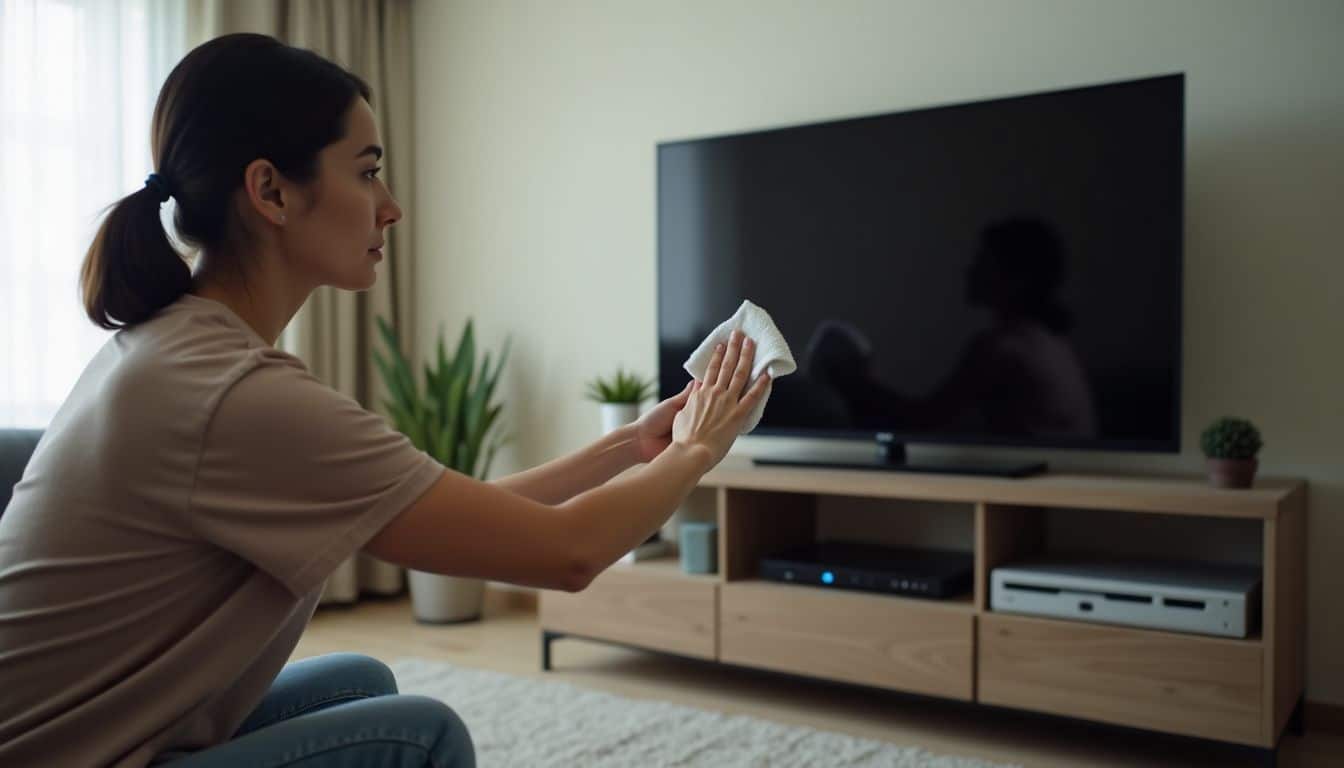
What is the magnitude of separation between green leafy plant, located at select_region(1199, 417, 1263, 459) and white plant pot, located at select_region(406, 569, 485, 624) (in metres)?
2.25

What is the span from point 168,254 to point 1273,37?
2.43 meters

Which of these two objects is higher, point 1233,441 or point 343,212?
point 343,212

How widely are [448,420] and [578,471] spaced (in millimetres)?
2312

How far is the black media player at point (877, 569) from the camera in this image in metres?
2.62

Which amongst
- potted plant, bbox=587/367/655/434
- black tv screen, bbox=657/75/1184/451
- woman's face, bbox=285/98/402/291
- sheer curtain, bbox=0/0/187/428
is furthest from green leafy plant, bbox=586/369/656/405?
woman's face, bbox=285/98/402/291

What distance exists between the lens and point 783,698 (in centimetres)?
287

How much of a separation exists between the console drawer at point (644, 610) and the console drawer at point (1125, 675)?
72 cm

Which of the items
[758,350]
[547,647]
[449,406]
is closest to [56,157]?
[449,406]

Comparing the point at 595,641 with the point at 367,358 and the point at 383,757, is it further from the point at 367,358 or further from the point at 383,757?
the point at 383,757

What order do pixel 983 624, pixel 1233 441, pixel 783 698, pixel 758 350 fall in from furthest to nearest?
pixel 783 698 < pixel 983 624 < pixel 1233 441 < pixel 758 350

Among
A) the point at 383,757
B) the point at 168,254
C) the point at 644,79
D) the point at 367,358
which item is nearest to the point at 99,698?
the point at 383,757

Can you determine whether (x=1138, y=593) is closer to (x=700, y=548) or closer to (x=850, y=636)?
(x=850, y=636)

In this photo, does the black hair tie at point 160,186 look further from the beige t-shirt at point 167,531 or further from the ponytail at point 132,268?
the beige t-shirt at point 167,531

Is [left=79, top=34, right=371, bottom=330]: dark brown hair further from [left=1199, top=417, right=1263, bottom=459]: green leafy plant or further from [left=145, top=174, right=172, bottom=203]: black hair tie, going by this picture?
[left=1199, top=417, right=1263, bottom=459]: green leafy plant
